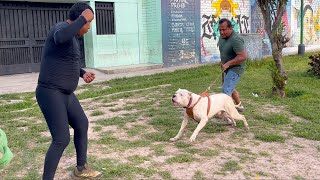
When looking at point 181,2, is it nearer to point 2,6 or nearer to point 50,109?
point 2,6

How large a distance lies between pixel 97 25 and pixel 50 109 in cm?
1011

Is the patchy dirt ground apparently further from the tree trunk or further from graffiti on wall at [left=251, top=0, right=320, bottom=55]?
graffiti on wall at [left=251, top=0, right=320, bottom=55]

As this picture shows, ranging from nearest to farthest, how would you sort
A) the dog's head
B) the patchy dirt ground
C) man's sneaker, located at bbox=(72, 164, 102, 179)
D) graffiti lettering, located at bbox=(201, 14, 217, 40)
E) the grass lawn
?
man's sneaker, located at bbox=(72, 164, 102, 179) → the patchy dirt ground → the grass lawn → the dog's head → graffiti lettering, located at bbox=(201, 14, 217, 40)

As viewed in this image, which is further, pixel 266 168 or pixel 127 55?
pixel 127 55

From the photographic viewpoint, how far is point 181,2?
14.3 m

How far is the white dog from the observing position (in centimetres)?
476

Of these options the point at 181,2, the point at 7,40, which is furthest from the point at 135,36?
the point at 7,40

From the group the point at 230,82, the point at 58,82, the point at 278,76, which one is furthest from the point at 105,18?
the point at 58,82

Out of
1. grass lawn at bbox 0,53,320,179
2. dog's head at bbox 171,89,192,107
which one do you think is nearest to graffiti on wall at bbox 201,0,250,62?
grass lawn at bbox 0,53,320,179

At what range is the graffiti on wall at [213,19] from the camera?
15.5 meters

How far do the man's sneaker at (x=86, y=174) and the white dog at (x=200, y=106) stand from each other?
4.65 ft

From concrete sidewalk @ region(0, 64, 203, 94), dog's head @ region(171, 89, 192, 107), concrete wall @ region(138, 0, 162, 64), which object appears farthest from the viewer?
concrete wall @ region(138, 0, 162, 64)

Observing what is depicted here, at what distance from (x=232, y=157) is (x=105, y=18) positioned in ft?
32.7

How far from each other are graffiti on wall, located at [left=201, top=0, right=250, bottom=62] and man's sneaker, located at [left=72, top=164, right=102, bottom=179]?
12111mm
